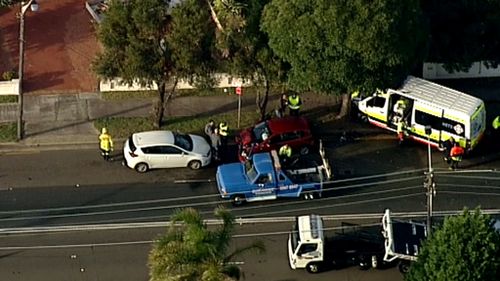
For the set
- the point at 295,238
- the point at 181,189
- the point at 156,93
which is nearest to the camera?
the point at 295,238

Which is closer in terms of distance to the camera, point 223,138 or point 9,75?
point 223,138

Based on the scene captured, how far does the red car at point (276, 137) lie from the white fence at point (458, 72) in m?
7.71

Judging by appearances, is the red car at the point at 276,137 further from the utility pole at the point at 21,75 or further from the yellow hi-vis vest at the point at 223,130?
the utility pole at the point at 21,75

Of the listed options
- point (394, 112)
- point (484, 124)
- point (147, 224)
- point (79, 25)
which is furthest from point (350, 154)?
point (79, 25)

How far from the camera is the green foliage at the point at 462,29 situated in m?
41.7

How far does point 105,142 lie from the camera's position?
39.3m

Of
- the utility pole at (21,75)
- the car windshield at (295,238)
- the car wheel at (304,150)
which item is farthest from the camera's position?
the utility pole at (21,75)

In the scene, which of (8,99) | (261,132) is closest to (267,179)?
(261,132)

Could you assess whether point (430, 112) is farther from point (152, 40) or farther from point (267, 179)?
point (152, 40)

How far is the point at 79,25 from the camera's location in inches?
1960

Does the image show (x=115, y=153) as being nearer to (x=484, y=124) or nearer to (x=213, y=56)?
(x=213, y=56)

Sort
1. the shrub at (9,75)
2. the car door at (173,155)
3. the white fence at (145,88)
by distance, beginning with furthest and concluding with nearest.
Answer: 1. the shrub at (9,75)
2. the white fence at (145,88)
3. the car door at (173,155)

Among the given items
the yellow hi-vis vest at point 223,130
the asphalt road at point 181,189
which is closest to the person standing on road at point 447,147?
the asphalt road at point 181,189

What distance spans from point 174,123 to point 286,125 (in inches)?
205
